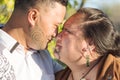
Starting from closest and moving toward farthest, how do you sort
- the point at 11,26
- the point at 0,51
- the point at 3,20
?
the point at 0,51 → the point at 11,26 → the point at 3,20

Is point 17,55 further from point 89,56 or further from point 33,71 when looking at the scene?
point 89,56

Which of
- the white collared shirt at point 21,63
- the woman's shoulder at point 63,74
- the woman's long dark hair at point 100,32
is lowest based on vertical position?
the woman's shoulder at point 63,74

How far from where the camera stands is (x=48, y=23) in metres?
3.67

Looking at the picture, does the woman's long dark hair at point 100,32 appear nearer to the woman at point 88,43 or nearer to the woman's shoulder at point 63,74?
the woman at point 88,43

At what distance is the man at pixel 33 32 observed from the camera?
3582 millimetres

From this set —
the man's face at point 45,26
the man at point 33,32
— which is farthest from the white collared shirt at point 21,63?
the man's face at point 45,26

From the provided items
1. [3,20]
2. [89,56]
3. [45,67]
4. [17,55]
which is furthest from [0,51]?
[3,20]

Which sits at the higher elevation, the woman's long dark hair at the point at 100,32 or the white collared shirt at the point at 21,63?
the woman's long dark hair at the point at 100,32

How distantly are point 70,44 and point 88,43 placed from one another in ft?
0.46

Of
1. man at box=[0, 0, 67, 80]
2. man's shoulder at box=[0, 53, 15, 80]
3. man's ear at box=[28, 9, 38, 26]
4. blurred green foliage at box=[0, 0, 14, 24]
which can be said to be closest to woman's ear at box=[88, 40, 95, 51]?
man at box=[0, 0, 67, 80]

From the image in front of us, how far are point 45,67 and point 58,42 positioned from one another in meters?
0.27

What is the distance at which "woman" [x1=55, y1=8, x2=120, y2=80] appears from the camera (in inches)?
139

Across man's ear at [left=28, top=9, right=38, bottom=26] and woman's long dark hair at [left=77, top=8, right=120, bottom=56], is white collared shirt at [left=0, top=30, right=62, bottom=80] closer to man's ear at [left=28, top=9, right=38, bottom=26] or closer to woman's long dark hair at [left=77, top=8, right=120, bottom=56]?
man's ear at [left=28, top=9, right=38, bottom=26]

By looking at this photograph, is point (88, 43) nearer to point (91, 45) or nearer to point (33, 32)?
point (91, 45)
